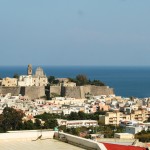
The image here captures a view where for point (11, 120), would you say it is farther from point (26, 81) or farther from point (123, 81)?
point (123, 81)

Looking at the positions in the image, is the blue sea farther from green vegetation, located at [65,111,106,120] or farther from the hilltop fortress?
green vegetation, located at [65,111,106,120]

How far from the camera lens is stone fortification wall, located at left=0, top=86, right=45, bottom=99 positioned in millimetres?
42031

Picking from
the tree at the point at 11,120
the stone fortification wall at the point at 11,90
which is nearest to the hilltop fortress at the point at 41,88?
the stone fortification wall at the point at 11,90

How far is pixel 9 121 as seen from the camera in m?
25.8

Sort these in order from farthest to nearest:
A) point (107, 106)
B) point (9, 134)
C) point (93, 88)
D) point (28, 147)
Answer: point (93, 88) → point (107, 106) → point (9, 134) → point (28, 147)

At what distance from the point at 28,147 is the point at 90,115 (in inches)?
1027

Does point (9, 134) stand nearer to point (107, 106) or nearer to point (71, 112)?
point (71, 112)

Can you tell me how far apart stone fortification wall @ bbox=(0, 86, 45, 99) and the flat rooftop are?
35.3m

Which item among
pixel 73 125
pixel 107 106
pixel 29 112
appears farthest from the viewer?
pixel 107 106

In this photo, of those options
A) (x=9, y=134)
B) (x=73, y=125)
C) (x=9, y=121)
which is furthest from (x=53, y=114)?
(x=9, y=134)

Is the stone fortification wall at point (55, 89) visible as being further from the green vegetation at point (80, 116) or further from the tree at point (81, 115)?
the green vegetation at point (80, 116)

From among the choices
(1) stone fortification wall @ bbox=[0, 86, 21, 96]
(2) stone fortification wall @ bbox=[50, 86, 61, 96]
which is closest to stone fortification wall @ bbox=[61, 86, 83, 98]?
(2) stone fortification wall @ bbox=[50, 86, 61, 96]

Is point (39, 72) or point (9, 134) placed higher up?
point (39, 72)

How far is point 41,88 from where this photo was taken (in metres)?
42.4
